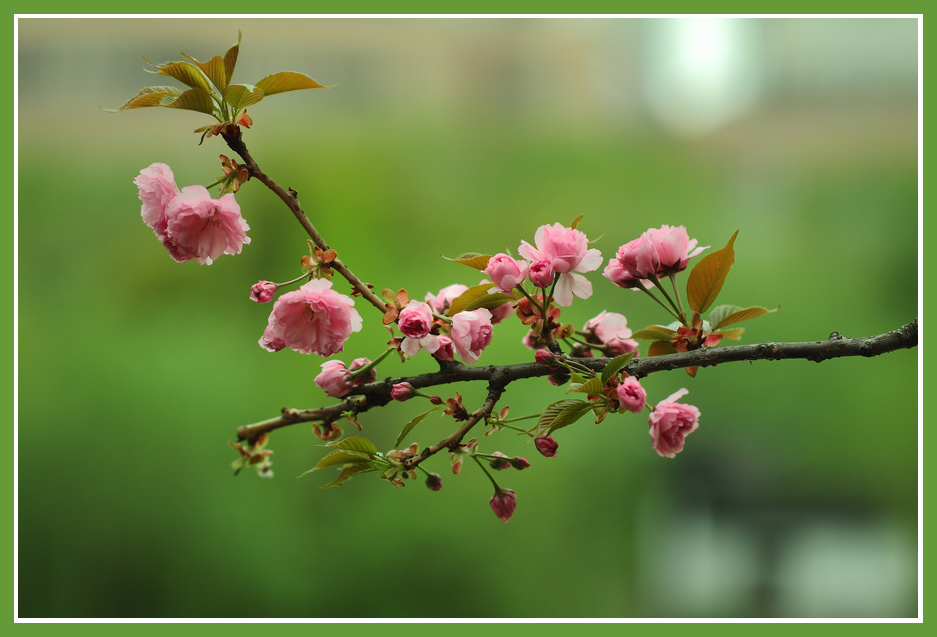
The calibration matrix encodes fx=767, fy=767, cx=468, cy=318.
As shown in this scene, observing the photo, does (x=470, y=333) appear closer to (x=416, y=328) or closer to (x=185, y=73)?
(x=416, y=328)

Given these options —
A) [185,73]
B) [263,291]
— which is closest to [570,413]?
[263,291]

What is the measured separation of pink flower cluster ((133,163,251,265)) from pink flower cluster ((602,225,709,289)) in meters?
0.26

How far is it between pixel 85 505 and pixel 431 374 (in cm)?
169

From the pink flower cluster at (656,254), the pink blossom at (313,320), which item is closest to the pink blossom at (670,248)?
the pink flower cluster at (656,254)

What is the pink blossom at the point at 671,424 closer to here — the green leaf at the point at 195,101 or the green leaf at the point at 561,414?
the green leaf at the point at 561,414

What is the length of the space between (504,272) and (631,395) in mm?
116

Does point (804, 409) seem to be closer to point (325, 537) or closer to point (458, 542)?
point (458, 542)

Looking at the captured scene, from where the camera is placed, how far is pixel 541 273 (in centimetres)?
51

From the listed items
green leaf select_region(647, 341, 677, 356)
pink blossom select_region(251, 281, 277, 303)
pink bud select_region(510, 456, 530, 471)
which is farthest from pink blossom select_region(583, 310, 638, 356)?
pink blossom select_region(251, 281, 277, 303)

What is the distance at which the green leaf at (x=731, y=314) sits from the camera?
55 cm

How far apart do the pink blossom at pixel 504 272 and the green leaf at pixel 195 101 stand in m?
0.21

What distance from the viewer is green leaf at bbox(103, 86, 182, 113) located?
0.48 meters

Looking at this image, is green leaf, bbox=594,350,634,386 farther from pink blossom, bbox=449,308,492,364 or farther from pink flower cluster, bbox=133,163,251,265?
pink flower cluster, bbox=133,163,251,265

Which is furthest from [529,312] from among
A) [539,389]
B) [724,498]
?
[724,498]
